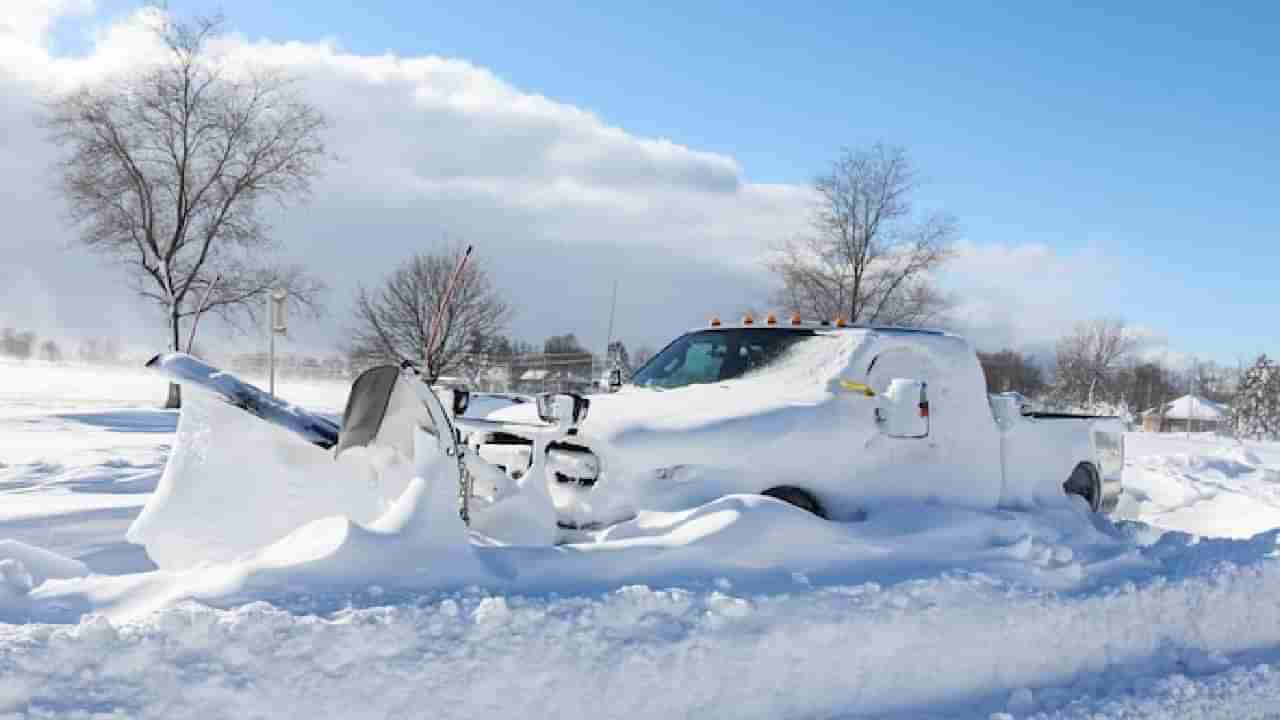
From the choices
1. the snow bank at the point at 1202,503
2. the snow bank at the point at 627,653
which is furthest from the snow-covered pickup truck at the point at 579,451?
the snow bank at the point at 1202,503

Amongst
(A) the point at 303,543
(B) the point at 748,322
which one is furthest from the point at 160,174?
(A) the point at 303,543

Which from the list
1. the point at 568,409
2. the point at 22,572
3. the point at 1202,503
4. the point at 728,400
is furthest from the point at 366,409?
the point at 1202,503

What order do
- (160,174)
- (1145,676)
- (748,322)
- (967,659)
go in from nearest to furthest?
(967,659) < (1145,676) < (748,322) < (160,174)

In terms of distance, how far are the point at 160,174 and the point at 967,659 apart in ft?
92.8

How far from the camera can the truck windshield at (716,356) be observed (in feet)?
22.4

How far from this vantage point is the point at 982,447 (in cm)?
659

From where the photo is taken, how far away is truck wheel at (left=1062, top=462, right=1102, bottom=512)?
766cm

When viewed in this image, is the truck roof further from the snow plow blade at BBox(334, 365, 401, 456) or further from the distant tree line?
the distant tree line

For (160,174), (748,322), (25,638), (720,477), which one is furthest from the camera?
(160,174)

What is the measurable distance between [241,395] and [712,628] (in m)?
2.76

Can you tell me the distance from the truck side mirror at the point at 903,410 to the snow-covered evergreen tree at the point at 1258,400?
247 feet

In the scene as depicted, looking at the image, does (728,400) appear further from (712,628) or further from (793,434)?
(712,628)

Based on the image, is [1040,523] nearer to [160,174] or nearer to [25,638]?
[25,638]

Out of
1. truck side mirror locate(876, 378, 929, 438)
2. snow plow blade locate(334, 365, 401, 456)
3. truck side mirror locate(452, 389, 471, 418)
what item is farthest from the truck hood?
snow plow blade locate(334, 365, 401, 456)
